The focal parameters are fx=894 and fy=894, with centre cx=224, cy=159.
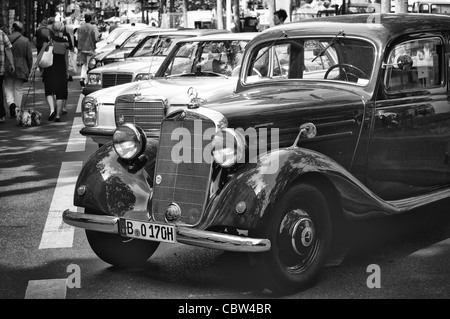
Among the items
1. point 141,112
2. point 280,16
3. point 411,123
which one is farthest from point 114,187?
point 280,16

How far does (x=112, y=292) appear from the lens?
625cm

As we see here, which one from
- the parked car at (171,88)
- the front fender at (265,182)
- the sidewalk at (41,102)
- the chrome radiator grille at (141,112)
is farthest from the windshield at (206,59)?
the front fender at (265,182)

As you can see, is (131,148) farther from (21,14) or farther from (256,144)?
(21,14)

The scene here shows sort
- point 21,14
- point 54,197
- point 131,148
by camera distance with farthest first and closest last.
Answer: point 21,14
point 54,197
point 131,148

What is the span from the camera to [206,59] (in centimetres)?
1254

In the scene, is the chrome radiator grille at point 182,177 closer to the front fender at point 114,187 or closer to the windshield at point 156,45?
the front fender at point 114,187

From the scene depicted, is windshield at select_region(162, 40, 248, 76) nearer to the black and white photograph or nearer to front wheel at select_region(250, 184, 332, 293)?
the black and white photograph

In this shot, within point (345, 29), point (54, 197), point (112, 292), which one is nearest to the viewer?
point (112, 292)

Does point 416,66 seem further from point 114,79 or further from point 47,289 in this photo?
point 114,79

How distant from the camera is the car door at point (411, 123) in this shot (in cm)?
732

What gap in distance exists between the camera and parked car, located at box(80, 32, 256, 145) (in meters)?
11.1
